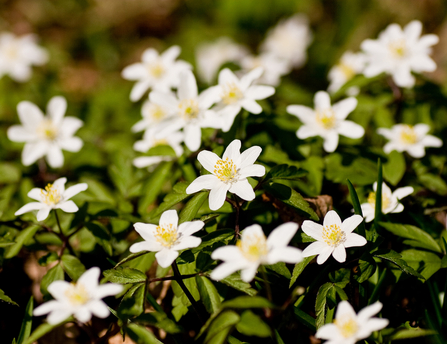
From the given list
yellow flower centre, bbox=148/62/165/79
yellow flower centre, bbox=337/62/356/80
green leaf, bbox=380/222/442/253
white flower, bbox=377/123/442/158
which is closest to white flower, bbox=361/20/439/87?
white flower, bbox=377/123/442/158

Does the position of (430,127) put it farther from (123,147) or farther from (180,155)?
(123,147)

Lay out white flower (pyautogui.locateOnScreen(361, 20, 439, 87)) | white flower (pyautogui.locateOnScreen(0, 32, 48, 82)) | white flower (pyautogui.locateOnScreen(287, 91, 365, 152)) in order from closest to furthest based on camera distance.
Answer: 1. white flower (pyautogui.locateOnScreen(287, 91, 365, 152))
2. white flower (pyautogui.locateOnScreen(361, 20, 439, 87))
3. white flower (pyautogui.locateOnScreen(0, 32, 48, 82))

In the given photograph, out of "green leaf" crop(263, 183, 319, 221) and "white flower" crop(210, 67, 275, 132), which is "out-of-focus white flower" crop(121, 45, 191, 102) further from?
"green leaf" crop(263, 183, 319, 221)

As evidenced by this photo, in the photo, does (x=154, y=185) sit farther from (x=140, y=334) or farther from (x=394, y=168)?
(x=394, y=168)

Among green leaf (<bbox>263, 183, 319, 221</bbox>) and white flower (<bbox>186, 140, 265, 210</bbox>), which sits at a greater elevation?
white flower (<bbox>186, 140, 265, 210</bbox>)

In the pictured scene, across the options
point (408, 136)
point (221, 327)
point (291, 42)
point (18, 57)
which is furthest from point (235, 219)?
point (18, 57)
